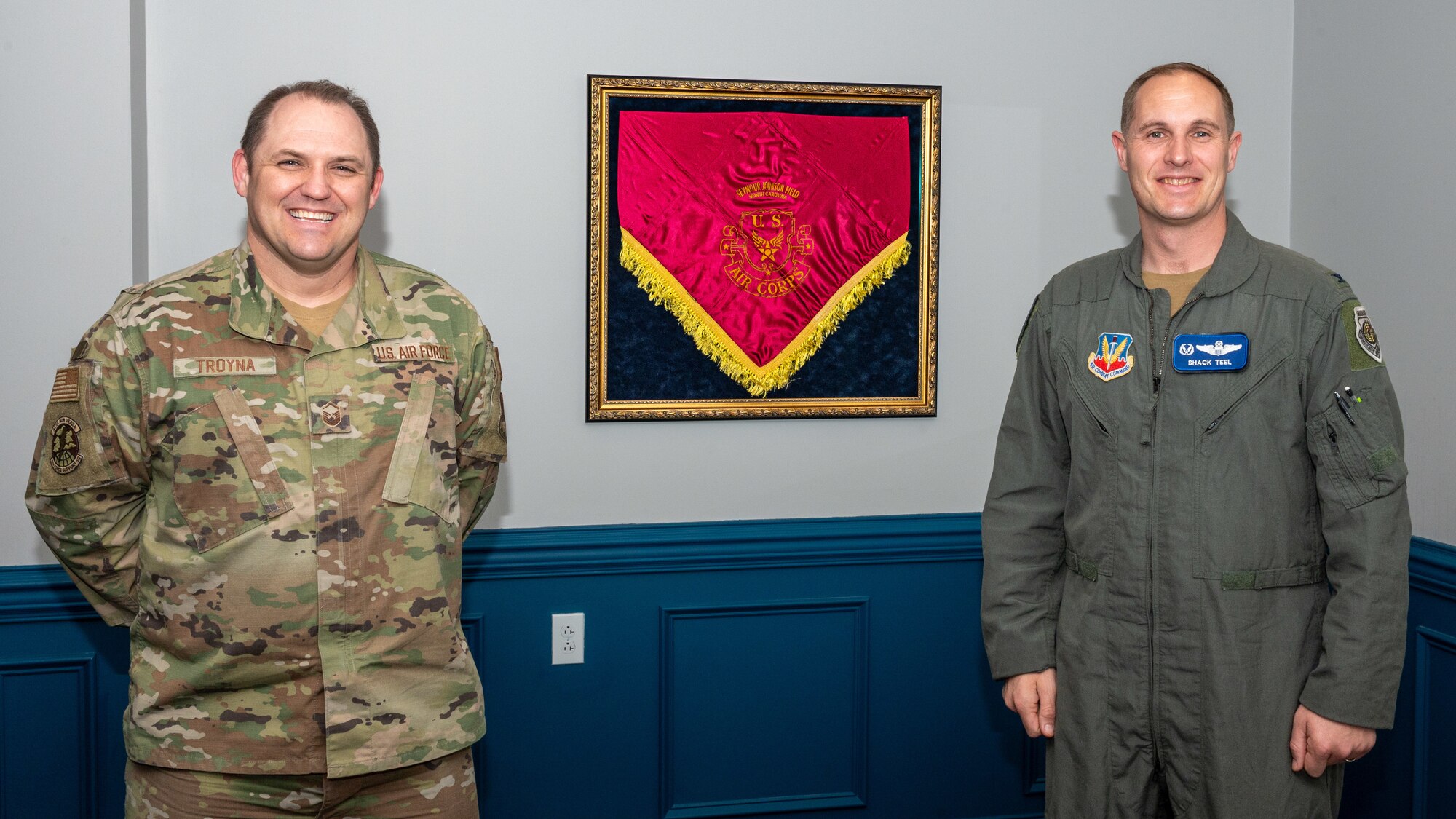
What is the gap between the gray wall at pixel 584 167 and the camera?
2385mm

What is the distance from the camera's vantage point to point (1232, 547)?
67.0 inches

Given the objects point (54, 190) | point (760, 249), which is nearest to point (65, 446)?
point (54, 190)

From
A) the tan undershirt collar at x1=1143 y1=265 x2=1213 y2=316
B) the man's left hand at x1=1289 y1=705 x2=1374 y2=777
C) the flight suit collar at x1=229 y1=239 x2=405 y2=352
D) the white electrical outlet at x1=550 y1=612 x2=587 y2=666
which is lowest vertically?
the white electrical outlet at x1=550 y1=612 x2=587 y2=666

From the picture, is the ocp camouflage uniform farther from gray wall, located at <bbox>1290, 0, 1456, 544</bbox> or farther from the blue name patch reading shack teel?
gray wall, located at <bbox>1290, 0, 1456, 544</bbox>

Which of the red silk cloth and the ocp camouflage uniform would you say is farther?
the red silk cloth

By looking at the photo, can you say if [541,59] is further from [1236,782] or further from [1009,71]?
[1236,782]

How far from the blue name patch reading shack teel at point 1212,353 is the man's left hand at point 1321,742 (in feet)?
1.74

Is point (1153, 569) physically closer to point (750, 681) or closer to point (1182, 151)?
point (1182, 151)

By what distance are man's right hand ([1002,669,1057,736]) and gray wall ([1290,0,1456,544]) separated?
1.05 metres

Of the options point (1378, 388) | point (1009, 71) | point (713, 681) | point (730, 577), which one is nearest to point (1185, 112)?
point (1378, 388)

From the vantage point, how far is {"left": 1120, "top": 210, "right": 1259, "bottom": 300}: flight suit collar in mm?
1751

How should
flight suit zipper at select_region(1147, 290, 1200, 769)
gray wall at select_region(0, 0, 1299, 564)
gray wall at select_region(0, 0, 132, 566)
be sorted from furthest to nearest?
1. gray wall at select_region(0, 0, 1299, 564)
2. gray wall at select_region(0, 0, 132, 566)
3. flight suit zipper at select_region(1147, 290, 1200, 769)

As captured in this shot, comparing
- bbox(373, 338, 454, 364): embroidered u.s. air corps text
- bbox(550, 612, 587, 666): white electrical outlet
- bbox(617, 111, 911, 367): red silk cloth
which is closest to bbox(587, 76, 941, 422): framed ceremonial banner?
bbox(617, 111, 911, 367): red silk cloth

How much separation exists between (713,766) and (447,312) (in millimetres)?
1349
